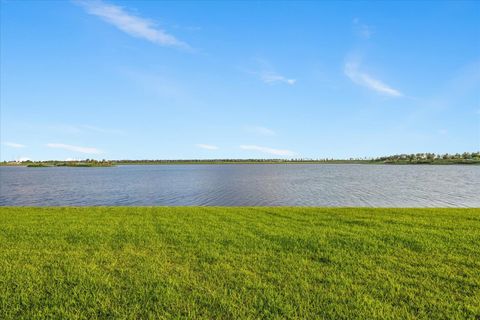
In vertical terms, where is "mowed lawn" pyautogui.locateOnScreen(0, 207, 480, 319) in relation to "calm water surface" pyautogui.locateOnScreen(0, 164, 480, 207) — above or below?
above

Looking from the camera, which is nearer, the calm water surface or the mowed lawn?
the mowed lawn

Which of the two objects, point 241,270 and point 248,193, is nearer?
point 241,270

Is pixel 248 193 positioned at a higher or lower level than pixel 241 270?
lower

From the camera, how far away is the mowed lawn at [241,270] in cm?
524

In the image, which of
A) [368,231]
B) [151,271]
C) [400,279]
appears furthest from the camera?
[368,231]

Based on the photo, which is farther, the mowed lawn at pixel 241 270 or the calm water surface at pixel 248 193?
the calm water surface at pixel 248 193

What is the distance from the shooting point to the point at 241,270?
270 inches

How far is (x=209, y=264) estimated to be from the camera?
7.27 metres

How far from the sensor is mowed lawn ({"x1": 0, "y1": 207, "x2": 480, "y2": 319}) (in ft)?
17.2

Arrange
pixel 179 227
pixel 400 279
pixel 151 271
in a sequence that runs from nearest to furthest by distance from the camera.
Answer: pixel 400 279 < pixel 151 271 < pixel 179 227

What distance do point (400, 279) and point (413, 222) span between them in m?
6.80

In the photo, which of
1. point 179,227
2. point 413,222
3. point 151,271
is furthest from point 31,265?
point 413,222

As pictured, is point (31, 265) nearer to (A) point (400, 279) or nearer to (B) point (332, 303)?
(B) point (332, 303)

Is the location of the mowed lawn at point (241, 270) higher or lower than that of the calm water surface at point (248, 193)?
higher
